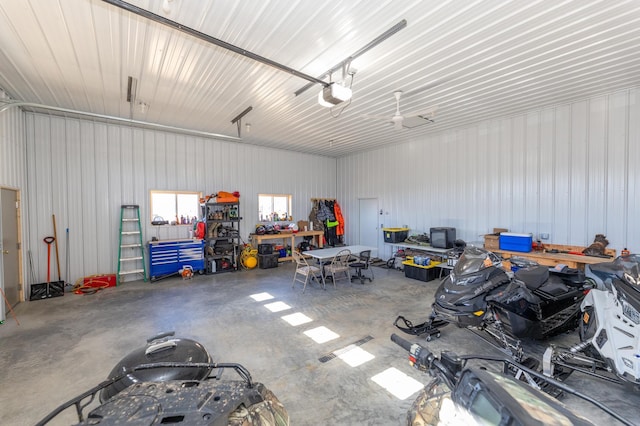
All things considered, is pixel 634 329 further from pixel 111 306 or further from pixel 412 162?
pixel 111 306

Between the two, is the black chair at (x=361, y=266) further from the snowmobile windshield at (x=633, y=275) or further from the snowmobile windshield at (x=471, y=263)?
the snowmobile windshield at (x=633, y=275)

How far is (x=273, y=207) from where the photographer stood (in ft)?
28.5

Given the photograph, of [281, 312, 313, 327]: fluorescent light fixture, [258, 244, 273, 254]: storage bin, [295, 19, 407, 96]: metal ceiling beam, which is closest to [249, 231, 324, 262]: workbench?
[258, 244, 273, 254]: storage bin

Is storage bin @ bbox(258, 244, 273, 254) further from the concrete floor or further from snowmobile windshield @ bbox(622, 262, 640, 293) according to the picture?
snowmobile windshield @ bbox(622, 262, 640, 293)

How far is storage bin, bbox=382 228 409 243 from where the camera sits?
23.6 feet

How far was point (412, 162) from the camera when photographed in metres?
7.45

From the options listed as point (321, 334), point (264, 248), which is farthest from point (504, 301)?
point (264, 248)

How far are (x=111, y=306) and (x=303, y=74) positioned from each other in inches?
194

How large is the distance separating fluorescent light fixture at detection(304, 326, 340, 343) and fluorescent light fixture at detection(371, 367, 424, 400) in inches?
34.2

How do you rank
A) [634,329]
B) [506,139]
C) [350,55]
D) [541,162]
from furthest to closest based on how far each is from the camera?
[506,139] → [541,162] → [350,55] → [634,329]

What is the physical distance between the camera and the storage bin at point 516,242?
4973mm

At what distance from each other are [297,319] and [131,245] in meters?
4.55

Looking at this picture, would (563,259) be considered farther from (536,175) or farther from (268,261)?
(268,261)

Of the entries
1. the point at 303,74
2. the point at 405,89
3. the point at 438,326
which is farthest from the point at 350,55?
the point at 438,326
